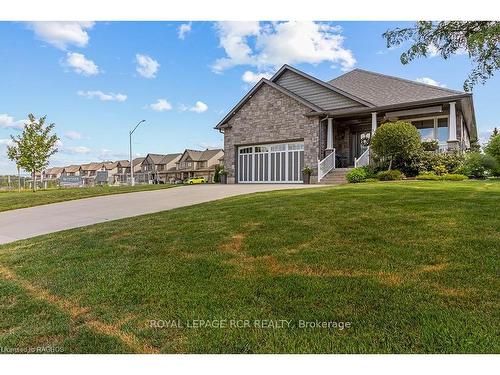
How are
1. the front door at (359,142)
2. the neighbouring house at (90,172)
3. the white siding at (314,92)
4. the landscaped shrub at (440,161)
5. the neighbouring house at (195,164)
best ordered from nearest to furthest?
the landscaped shrub at (440,161) < the white siding at (314,92) < the front door at (359,142) < the neighbouring house at (90,172) < the neighbouring house at (195,164)

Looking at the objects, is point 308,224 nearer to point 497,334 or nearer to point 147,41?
point 497,334

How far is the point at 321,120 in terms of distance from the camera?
15.3 meters

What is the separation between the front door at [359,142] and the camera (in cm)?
1594

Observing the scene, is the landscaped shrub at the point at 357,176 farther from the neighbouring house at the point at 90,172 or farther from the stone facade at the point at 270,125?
the neighbouring house at the point at 90,172

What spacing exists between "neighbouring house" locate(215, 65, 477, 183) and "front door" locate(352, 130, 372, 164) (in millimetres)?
46

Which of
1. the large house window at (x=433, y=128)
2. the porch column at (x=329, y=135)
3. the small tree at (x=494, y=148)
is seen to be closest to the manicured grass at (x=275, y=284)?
the small tree at (x=494, y=148)

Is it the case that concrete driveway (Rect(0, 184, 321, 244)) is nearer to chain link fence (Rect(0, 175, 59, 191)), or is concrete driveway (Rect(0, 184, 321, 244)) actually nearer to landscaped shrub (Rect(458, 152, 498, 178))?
chain link fence (Rect(0, 175, 59, 191))

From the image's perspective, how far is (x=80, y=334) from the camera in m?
2.49

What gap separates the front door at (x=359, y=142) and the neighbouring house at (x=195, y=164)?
3228cm

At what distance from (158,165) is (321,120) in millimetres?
39420

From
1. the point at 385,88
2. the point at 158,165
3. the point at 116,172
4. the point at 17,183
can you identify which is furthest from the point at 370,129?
the point at 158,165

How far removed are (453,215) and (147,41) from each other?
4720mm

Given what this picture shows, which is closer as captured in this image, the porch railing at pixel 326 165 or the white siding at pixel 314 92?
the porch railing at pixel 326 165
